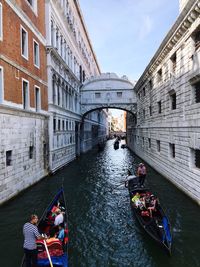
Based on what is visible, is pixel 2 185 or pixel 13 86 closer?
pixel 2 185

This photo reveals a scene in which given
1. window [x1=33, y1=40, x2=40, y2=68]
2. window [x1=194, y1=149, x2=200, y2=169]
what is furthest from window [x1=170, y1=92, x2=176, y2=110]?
window [x1=33, y1=40, x2=40, y2=68]

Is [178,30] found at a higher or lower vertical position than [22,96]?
higher

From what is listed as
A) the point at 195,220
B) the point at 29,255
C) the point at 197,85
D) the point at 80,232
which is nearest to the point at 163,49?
the point at 197,85

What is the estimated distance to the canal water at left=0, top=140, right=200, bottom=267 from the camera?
21.6 ft

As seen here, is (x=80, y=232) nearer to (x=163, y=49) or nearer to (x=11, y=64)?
(x=11, y=64)

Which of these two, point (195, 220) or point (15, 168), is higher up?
point (15, 168)

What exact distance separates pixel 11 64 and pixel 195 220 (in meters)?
11.3

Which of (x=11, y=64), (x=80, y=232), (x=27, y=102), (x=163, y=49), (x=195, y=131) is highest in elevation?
(x=163, y=49)

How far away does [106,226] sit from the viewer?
8.84 metres

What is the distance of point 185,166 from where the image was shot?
1205 cm

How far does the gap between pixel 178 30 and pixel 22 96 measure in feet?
31.2

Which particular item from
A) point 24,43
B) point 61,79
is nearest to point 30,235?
point 24,43

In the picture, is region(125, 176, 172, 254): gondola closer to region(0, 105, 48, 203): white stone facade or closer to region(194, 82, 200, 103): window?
region(194, 82, 200, 103): window

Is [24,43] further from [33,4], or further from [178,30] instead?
[178,30]
